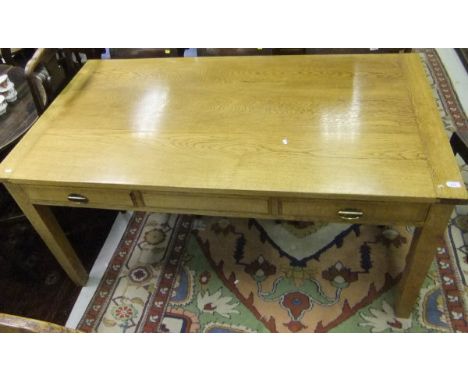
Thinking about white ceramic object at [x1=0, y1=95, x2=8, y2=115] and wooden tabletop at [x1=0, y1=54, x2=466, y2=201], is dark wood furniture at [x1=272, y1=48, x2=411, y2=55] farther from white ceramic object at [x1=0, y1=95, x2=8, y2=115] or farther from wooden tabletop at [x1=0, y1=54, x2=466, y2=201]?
white ceramic object at [x1=0, y1=95, x2=8, y2=115]

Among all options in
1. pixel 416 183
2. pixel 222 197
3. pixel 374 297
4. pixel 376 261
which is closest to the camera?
pixel 416 183

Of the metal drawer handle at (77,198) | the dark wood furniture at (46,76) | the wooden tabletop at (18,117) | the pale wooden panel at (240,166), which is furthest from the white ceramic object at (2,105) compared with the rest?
the metal drawer handle at (77,198)

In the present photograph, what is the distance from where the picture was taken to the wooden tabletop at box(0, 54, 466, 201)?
118cm

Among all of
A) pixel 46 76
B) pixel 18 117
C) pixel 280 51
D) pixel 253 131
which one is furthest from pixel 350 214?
pixel 18 117

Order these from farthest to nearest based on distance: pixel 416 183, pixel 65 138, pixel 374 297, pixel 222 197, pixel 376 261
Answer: pixel 376 261 → pixel 374 297 → pixel 65 138 → pixel 222 197 → pixel 416 183

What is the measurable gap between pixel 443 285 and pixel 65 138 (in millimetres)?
1627

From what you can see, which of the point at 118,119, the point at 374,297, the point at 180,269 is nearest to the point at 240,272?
the point at 180,269

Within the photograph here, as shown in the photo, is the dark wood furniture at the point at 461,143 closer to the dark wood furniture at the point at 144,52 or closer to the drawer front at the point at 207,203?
the drawer front at the point at 207,203

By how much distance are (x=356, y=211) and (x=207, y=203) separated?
1.56 feet

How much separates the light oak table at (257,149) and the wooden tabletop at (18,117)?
0.19 m

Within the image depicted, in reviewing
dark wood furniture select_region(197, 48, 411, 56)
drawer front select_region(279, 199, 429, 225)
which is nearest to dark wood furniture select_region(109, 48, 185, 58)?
dark wood furniture select_region(197, 48, 411, 56)

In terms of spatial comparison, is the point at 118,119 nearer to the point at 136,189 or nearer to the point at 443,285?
the point at 136,189

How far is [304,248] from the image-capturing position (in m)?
1.82

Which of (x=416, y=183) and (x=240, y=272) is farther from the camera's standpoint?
(x=240, y=272)
